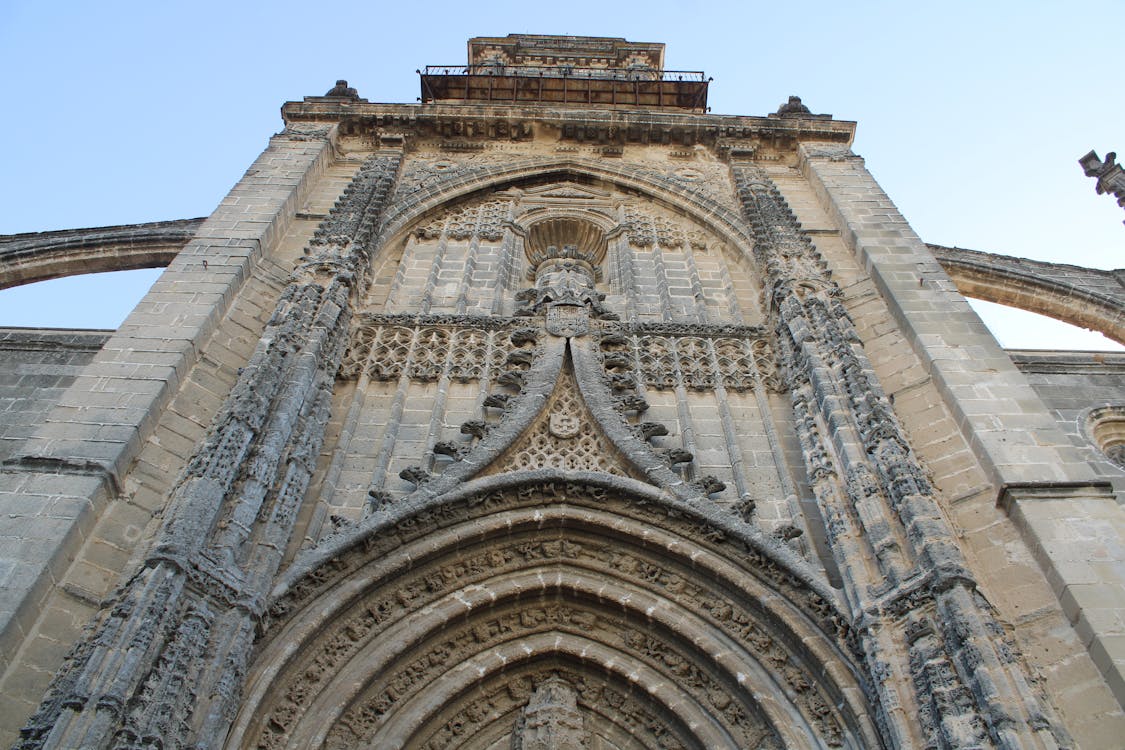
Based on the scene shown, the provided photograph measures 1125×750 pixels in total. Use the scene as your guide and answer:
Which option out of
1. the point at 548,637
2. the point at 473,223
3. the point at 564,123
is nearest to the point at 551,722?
the point at 548,637

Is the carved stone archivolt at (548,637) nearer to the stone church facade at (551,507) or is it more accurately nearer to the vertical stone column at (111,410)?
the stone church facade at (551,507)

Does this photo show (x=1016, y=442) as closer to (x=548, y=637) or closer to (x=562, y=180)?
(x=548, y=637)

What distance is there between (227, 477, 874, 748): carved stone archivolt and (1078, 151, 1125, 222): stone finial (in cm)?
977

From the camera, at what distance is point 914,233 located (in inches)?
492

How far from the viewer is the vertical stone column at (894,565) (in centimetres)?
591

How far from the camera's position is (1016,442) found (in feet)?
27.8

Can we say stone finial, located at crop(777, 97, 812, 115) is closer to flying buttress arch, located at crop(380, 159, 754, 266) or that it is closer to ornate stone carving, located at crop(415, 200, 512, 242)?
flying buttress arch, located at crop(380, 159, 754, 266)

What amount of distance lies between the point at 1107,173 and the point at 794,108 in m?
5.16

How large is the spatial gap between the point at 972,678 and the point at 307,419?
5988mm

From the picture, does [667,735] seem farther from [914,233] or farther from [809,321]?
[914,233]

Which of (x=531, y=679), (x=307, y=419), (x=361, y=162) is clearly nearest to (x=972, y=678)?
(x=531, y=679)

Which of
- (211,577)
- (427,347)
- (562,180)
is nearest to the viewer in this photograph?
(211,577)

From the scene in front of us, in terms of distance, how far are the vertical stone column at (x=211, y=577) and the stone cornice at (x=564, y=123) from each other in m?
6.58

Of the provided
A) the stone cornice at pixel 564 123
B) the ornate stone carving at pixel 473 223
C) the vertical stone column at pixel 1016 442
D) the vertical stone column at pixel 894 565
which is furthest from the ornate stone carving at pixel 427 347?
the stone cornice at pixel 564 123
